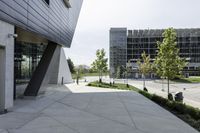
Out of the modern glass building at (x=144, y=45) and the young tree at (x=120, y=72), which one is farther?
the modern glass building at (x=144, y=45)

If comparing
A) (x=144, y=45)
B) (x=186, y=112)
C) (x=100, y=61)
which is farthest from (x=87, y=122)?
(x=144, y=45)

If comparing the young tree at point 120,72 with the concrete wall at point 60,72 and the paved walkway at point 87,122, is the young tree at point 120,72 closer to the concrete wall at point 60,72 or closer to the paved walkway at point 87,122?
the concrete wall at point 60,72

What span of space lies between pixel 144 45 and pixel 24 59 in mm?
88719

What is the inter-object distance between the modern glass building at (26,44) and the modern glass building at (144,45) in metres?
76.2

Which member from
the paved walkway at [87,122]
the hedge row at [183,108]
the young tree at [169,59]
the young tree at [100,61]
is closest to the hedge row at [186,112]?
the hedge row at [183,108]

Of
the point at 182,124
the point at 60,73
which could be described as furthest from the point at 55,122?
the point at 60,73

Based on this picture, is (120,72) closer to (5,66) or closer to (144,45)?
(144,45)

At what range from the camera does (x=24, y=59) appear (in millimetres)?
25484

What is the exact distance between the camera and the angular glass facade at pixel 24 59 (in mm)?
23263

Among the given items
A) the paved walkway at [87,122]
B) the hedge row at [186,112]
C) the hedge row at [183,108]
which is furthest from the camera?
the hedge row at [183,108]

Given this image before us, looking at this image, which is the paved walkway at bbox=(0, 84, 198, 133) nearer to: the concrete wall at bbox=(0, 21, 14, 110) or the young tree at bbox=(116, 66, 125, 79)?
the concrete wall at bbox=(0, 21, 14, 110)

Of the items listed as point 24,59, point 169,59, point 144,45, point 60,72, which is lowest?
point 60,72

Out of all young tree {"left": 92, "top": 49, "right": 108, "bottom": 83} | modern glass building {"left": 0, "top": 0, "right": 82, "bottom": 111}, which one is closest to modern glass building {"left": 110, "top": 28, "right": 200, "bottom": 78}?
young tree {"left": 92, "top": 49, "right": 108, "bottom": 83}

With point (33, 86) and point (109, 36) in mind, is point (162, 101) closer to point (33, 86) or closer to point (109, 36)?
point (33, 86)
